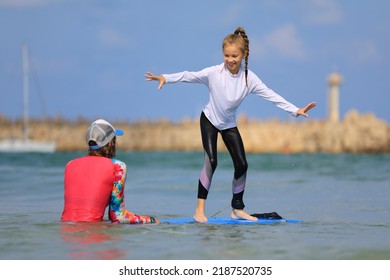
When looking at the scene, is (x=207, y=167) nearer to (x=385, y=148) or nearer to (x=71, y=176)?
(x=71, y=176)

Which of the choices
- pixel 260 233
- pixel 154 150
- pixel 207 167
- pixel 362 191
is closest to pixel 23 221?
pixel 207 167

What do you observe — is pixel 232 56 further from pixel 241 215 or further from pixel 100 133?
pixel 241 215

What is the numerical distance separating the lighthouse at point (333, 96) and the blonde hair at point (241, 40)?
5813cm

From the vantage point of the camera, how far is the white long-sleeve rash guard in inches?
287

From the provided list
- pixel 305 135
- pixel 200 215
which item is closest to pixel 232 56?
pixel 200 215

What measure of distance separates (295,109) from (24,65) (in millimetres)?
44031

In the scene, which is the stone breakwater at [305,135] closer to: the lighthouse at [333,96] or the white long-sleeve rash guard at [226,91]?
the lighthouse at [333,96]

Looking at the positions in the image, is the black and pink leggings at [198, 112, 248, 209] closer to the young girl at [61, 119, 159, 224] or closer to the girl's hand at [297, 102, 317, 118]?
the girl's hand at [297, 102, 317, 118]

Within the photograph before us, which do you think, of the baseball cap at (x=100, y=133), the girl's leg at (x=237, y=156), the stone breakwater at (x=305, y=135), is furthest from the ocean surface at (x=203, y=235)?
the stone breakwater at (x=305, y=135)

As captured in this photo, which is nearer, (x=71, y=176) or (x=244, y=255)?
(x=244, y=255)

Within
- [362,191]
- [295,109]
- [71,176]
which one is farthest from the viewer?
[362,191]
